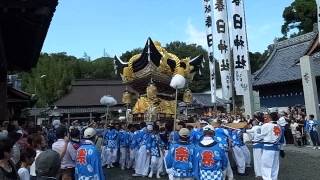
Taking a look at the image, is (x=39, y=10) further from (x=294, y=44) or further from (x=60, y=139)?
(x=294, y=44)

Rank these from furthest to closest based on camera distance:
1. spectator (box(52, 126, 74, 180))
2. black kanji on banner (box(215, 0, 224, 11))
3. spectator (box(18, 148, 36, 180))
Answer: black kanji on banner (box(215, 0, 224, 11))
spectator (box(52, 126, 74, 180))
spectator (box(18, 148, 36, 180))

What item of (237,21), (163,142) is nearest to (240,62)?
(237,21)

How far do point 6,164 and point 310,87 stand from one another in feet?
49.8

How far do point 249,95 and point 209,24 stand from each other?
4.45m

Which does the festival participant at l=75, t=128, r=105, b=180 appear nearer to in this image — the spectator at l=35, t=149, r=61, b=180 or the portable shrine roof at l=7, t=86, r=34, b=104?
the spectator at l=35, t=149, r=61, b=180

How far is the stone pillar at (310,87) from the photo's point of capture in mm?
16922

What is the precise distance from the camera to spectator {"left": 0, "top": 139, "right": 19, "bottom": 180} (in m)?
3.84

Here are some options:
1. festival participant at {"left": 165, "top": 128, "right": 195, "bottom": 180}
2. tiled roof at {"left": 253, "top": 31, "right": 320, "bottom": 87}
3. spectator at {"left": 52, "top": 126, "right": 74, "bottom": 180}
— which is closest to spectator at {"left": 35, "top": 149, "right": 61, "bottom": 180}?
spectator at {"left": 52, "top": 126, "right": 74, "bottom": 180}

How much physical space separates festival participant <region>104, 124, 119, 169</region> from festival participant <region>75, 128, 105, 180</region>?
23.9 ft

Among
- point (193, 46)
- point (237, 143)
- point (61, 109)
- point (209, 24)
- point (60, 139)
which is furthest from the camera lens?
point (193, 46)

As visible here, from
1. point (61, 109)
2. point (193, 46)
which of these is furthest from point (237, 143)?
point (193, 46)

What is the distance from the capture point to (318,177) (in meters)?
10.4

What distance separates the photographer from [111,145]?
47.9 feet

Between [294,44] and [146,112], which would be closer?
[146,112]
